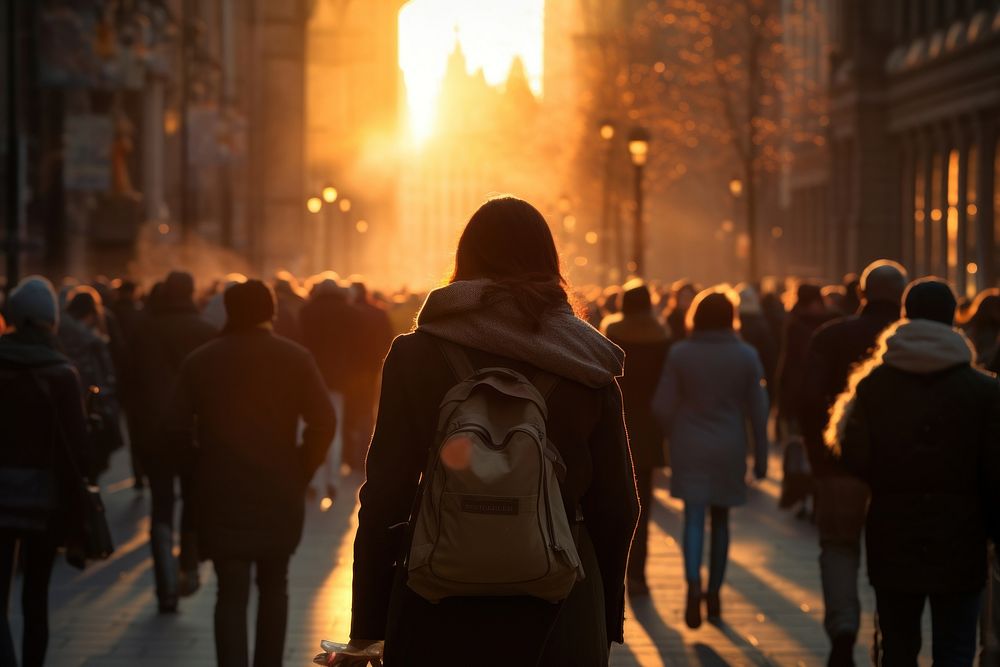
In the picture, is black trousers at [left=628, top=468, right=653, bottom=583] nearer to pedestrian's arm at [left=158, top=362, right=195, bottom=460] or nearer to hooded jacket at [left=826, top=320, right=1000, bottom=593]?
pedestrian's arm at [left=158, top=362, right=195, bottom=460]

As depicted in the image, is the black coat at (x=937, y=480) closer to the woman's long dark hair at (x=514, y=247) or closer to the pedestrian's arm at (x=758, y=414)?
the woman's long dark hair at (x=514, y=247)

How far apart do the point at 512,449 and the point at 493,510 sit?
15cm

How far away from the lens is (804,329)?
16.7 m

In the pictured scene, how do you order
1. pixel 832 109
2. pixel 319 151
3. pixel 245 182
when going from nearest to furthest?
pixel 832 109 → pixel 245 182 → pixel 319 151

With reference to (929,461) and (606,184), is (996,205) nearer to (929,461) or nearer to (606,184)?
(606,184)

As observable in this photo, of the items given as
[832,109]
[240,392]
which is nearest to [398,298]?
[240,392]

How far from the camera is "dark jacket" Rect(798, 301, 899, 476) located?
31.6ft

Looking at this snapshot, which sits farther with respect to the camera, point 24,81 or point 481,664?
point 24,81

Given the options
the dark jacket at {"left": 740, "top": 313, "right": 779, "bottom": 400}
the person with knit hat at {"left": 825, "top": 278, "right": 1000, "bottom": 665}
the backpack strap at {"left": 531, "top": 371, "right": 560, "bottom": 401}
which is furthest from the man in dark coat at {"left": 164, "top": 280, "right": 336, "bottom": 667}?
the dark jacket at {"left": 740, "top": 313, "right": 779, "bottom": 400}

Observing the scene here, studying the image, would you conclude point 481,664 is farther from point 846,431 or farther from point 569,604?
point 846,431

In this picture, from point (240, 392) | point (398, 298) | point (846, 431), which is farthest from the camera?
point (398, 298)

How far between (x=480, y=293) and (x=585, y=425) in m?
0.42

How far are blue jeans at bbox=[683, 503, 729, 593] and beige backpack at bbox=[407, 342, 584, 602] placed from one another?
6.63 m

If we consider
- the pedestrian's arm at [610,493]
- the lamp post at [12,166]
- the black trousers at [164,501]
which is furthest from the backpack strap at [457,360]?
the lamp post at [12,166]
